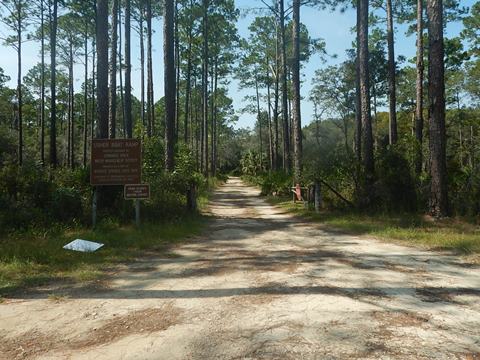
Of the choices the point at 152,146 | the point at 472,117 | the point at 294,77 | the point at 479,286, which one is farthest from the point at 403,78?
the point at 479,286

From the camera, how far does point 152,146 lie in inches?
711

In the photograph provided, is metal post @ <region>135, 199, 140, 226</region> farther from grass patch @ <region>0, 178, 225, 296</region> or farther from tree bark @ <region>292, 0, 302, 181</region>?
tree bark @ <region>292, 0, 302, 181</region>

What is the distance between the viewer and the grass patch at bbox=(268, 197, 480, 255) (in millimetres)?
8712

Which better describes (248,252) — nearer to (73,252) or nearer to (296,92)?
(73,252)

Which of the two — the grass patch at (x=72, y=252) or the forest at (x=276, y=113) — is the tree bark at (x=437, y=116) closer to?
the forest at (x=276, y=113)

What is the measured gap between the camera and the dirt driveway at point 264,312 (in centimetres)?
379

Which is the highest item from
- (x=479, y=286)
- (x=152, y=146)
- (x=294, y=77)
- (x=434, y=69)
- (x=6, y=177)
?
(x=294, y=77)

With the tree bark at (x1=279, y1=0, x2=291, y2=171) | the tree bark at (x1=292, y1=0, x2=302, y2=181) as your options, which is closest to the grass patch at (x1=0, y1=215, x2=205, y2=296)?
the tree bark at (x1=292, y1=0, x2=302, y2=181)

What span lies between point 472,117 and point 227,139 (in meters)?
50.3

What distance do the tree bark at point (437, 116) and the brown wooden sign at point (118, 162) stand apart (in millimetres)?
8241

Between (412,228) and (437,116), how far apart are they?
349cm

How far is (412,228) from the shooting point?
35.3 ft

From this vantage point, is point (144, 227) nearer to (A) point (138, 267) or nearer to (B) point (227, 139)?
(A) point (138, 267)

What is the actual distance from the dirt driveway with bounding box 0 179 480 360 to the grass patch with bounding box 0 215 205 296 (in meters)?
0.71
